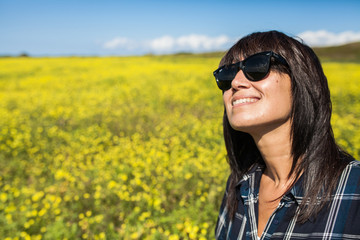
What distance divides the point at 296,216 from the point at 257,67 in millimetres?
649

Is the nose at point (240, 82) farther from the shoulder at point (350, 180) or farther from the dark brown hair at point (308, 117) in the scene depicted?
the shoulder at point (350, 180)

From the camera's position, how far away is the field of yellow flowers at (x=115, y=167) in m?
2.93

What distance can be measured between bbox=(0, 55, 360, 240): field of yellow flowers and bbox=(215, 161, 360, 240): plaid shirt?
122cm

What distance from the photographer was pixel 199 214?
2863mm

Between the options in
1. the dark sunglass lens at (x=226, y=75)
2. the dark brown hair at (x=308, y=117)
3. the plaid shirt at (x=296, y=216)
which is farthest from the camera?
the dark sunglass lens at (x=226, y=75)

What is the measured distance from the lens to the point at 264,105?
1.21 metres

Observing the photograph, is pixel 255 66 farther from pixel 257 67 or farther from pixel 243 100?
pixel 243 100

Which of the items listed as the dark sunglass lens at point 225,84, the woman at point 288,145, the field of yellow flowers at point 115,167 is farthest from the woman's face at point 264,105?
the field of yellow flowers at point 115,167

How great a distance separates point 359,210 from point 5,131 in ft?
21.5

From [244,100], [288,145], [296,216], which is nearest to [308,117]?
[288,145]

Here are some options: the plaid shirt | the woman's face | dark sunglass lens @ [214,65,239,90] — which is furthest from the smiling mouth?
the plaid shirt

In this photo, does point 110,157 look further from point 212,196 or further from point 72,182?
point 212,196

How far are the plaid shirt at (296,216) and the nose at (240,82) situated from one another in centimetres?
49

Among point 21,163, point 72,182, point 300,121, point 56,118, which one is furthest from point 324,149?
point 56,118
